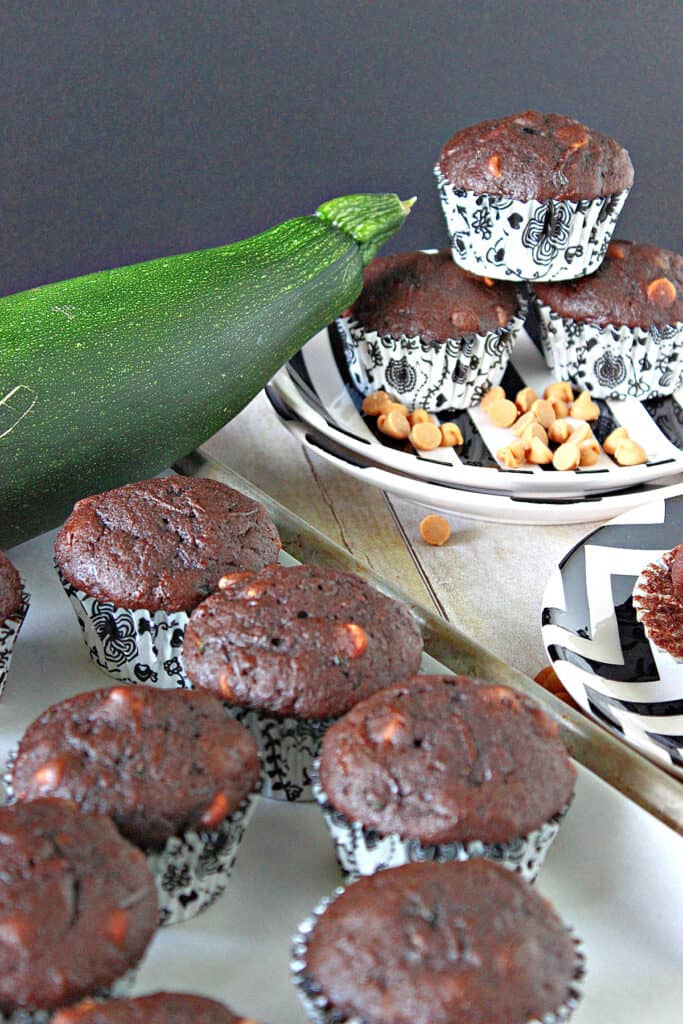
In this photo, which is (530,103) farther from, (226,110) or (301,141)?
(226,110)

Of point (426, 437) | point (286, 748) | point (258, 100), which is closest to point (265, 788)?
point (286, 748)

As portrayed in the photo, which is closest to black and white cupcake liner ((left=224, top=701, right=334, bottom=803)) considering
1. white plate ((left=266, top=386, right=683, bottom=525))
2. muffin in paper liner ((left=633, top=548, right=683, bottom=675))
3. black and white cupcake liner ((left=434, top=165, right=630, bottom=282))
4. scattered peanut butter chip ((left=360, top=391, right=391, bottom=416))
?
muffin in paper liner ((left=633, top=548, right=683, bottom=675))

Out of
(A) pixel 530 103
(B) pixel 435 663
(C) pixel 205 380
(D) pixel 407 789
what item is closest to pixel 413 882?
(D) pixel 407 789

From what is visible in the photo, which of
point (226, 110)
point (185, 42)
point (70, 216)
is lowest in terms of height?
point (70, 216)

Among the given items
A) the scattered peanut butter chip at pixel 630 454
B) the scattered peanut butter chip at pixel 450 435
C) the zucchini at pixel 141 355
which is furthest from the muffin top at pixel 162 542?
the scattered peanut butter chip at pixel 630 454

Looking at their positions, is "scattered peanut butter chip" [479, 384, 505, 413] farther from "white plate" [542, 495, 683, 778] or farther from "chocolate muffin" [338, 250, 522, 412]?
"white plate" [542, 495, 683, 778]
